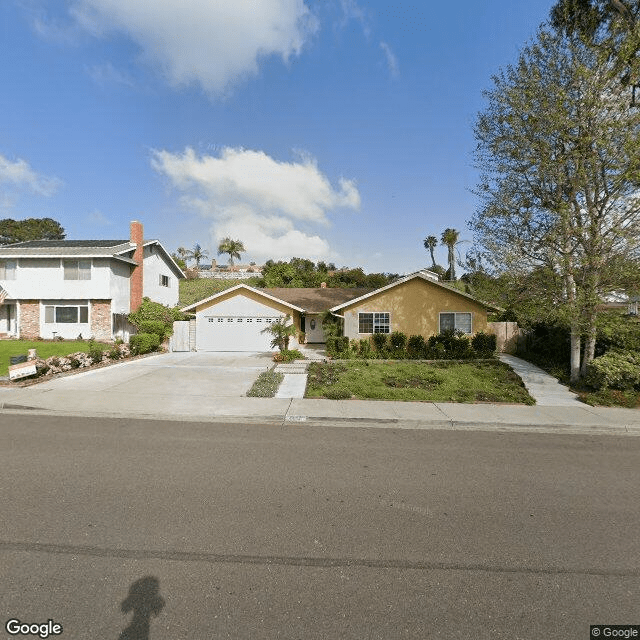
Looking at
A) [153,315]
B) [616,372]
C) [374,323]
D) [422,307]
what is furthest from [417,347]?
[153,315]

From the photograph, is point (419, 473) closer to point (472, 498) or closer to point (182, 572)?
point (472, 498)

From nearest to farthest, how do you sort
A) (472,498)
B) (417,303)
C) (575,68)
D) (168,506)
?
(168,506) → (472,498) → (575,68) → (417,303)

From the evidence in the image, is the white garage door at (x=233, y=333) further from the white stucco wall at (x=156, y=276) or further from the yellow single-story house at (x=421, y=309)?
the white stucco wall at (x=156, y=276)

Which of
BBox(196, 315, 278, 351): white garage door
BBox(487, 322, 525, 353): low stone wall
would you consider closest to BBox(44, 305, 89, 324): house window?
BBox(196, 315, 278, 351): white garage door

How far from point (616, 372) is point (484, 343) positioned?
804 centimetres

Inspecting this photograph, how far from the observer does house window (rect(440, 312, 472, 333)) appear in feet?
Answer: 64.4

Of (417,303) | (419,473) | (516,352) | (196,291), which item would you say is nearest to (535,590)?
(419,473)

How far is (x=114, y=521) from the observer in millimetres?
4047

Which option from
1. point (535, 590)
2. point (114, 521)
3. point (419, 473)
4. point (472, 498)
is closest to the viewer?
point (535, 590)

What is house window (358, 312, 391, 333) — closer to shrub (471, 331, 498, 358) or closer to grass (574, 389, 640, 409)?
shrub (471, 331, 498, 358)

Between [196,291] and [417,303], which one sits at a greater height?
[196,291]

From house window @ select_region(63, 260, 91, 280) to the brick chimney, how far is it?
2.82 meters

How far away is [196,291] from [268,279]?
8.86 meters

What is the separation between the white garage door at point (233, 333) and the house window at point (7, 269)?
44.8ft
